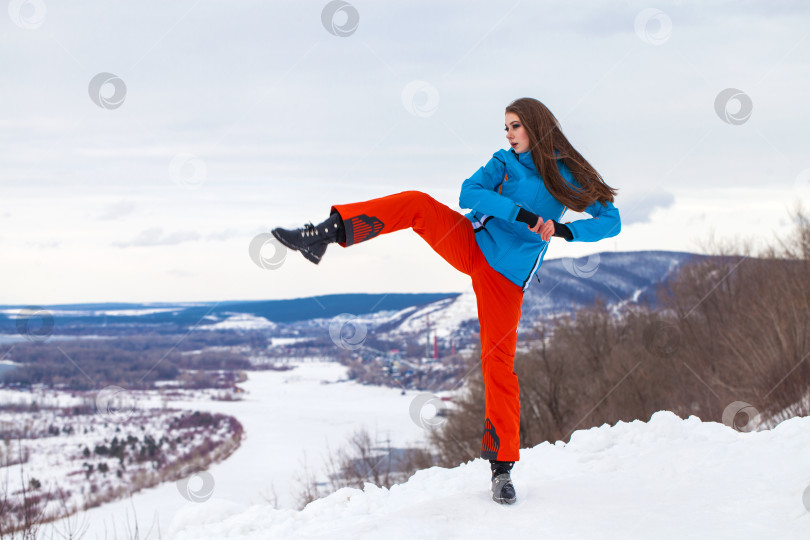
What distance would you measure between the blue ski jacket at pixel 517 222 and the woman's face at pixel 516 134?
1.6 inches

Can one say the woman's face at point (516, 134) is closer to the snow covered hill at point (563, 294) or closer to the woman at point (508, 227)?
the woman at point (508, 227)

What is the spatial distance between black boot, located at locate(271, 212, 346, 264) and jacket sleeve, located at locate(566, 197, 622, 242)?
1203 mm

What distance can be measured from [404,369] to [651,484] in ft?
174

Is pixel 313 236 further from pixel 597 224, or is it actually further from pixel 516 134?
pixel 597 224

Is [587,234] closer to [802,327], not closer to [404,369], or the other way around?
[802,327]

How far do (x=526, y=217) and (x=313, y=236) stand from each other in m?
1.05

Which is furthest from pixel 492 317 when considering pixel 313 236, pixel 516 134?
pixel 313 236

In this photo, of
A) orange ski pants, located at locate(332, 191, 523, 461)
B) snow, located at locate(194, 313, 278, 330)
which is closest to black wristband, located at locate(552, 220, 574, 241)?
orange ski pants, located at locate(332, 191, 523, 461)

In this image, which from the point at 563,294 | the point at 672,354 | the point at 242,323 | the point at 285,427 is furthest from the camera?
the point at 242,323

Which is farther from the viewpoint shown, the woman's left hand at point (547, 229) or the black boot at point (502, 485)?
the black boot at point (502, 485)

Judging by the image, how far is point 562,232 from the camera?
3197mm

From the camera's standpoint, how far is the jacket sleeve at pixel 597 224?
3.25m

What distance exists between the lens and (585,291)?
132 ft

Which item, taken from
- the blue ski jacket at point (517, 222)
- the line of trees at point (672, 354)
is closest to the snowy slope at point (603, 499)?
the blue ski jacket at point (517, 222)
